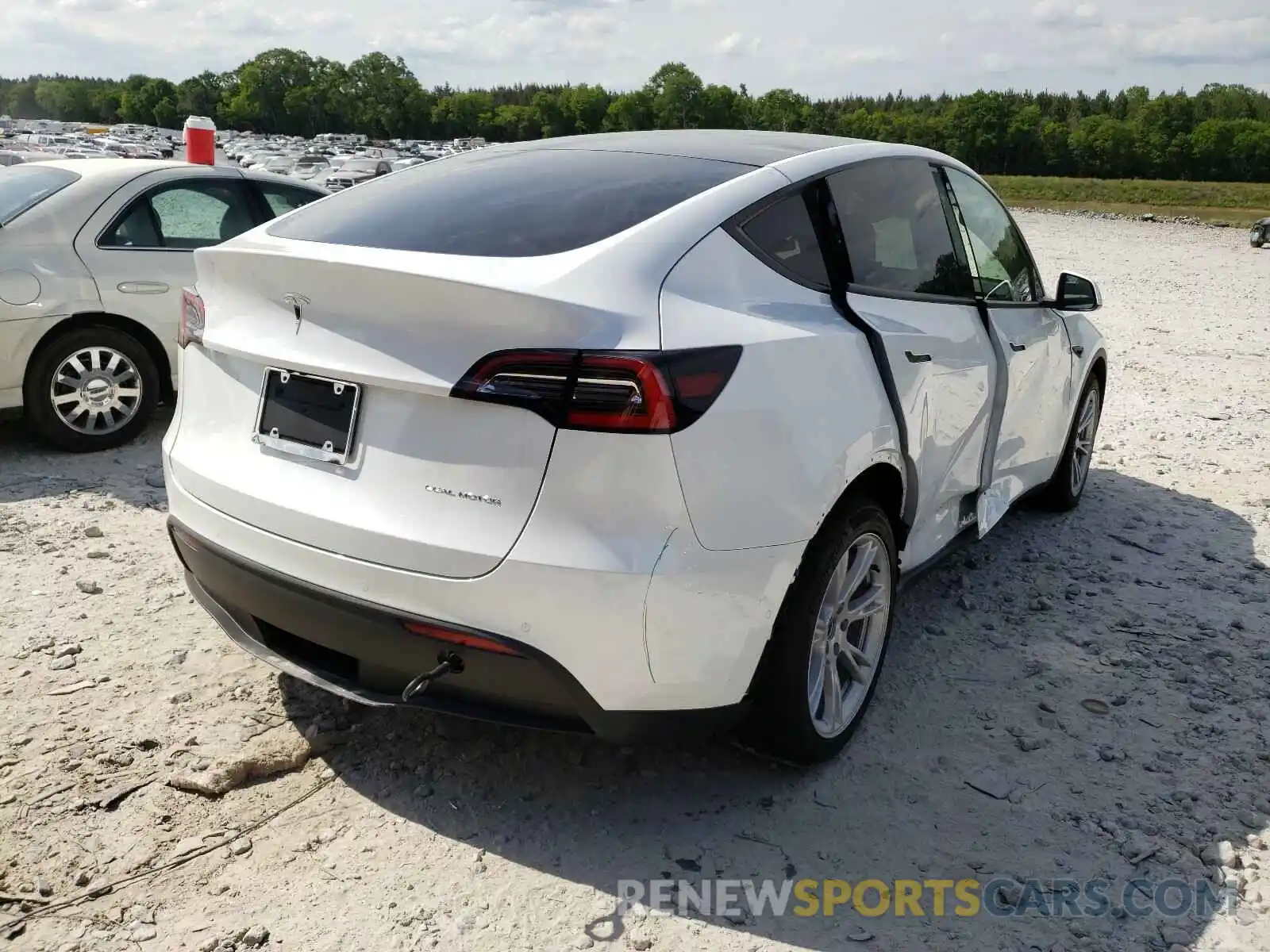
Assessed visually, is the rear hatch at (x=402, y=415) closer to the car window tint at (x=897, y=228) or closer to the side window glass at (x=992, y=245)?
the car window tint at (x=897, y=228)

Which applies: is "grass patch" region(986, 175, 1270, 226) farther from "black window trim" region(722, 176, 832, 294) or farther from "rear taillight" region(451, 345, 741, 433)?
"rear taillight" region(451, 345, 741, 433)

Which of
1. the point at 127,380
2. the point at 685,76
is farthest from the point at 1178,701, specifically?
the point at 685,76

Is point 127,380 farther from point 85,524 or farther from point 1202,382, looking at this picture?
point 1202,382

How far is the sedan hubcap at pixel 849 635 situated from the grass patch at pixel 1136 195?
6072 centimetres

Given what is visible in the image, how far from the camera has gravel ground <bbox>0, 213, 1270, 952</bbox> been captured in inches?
99.4

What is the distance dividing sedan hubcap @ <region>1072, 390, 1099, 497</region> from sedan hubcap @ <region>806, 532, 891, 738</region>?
104 inches

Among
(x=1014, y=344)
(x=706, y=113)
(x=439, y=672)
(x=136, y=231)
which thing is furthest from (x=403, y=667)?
(x=706, y=113)

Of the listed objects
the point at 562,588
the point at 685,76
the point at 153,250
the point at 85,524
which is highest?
the point at 685,76

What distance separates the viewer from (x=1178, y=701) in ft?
12.2

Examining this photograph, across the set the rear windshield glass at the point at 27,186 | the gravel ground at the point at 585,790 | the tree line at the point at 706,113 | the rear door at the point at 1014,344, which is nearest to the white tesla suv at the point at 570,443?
the gravel ground at the point at 585,790

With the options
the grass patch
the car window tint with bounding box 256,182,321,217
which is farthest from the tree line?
the car window tint with bounding box 256,182,321,217

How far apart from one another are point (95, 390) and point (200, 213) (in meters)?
1.32

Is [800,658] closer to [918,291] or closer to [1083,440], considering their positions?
[918,291]

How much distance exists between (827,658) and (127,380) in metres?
4.65
